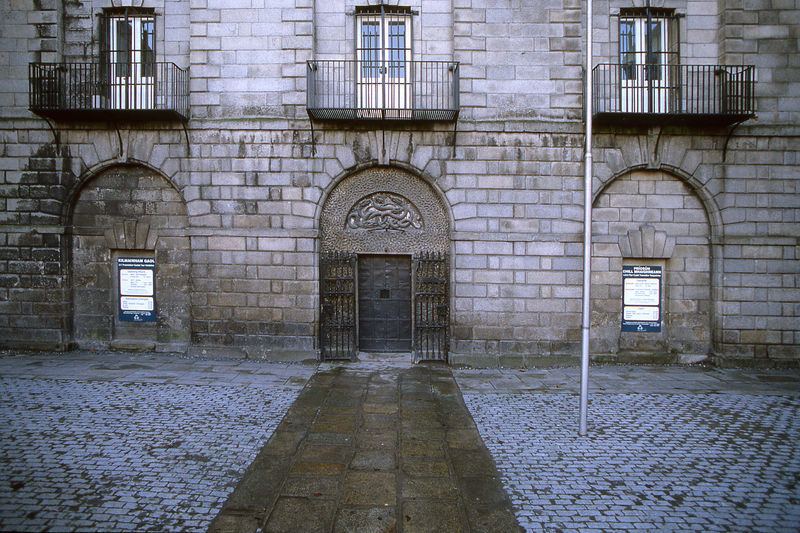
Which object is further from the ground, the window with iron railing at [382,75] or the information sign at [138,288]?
the window with iron railing at [382,75]

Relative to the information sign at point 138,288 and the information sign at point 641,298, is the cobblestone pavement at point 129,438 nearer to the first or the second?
the information sign at point 138,288

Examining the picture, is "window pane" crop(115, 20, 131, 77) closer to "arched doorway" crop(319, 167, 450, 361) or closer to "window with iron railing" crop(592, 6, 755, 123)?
"arched doorway" crop(319, 167, 450, 361)

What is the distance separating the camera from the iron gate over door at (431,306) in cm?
1023

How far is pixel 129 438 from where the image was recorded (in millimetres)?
5762

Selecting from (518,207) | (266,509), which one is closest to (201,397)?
(266,509)

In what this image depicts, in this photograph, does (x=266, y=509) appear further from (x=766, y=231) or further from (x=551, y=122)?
(x=766, y=231)

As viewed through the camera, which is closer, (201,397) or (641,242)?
(201,397)

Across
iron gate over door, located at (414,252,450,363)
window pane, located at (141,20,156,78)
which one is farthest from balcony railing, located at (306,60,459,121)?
window pane, located at (141,20,156,78)

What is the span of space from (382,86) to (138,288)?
7291mm

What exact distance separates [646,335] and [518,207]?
4.10 m

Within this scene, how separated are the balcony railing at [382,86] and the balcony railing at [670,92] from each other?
11.1ft

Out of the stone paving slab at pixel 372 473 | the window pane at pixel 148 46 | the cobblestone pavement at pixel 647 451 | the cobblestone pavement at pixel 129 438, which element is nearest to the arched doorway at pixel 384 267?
the cobblestone pavement at pixel 129 438

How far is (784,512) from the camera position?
4391 millimetres

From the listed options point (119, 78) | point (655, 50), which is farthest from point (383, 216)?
point (655, 50)
